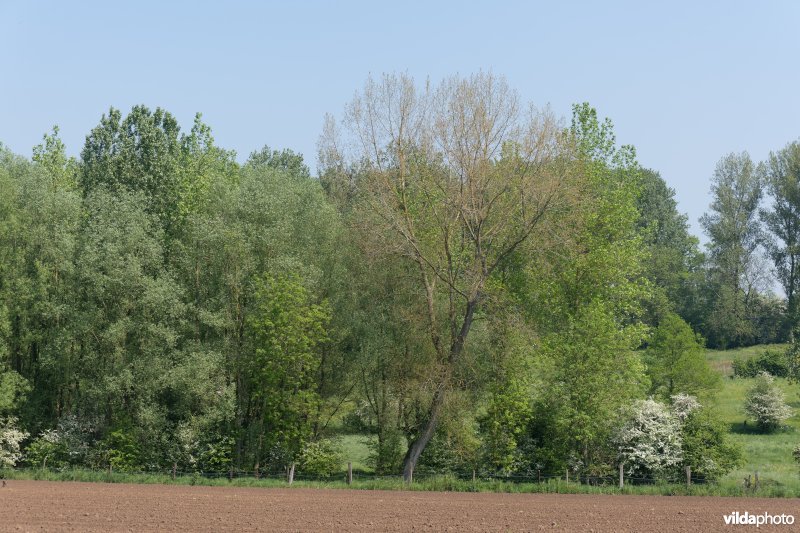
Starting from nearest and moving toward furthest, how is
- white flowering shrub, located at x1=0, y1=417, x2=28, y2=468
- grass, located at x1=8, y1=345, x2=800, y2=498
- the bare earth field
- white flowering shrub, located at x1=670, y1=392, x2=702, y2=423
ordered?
1. the bare earth field
2. grass, located at x1=8, y1=345, x2=800, y2=498
3. white flowering shrub, located at x1=0, y1=417, x2=28, y2=468
4. white flowering shrub, located at x1=670, y1=392, x2=702, y2=423

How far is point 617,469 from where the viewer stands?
4444cm

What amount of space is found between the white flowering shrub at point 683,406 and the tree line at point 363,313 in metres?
0.11

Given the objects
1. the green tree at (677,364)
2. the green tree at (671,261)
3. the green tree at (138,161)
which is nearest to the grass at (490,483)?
the green tree at (677,364)

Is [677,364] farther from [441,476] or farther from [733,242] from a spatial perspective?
[733,242]

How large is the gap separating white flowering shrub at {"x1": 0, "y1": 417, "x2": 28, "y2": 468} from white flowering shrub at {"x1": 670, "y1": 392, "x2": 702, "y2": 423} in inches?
1246

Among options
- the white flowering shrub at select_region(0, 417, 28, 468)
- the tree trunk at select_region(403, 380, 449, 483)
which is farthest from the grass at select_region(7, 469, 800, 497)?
the white flowering shrub at select_region(0, 417, 28, 468)

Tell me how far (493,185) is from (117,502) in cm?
2139

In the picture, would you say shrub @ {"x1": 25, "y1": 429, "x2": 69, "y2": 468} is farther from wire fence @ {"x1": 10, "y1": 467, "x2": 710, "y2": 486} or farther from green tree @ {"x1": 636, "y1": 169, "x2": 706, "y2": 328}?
green tree @ {"x1": 636, "y1": 169, "x2": 706, "y2": 328}

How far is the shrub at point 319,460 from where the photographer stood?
44562 millimetres

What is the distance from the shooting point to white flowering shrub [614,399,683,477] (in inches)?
1705

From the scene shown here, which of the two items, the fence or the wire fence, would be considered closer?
the fence

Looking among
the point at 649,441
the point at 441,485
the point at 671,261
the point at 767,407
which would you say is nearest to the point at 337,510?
the point at 441,485

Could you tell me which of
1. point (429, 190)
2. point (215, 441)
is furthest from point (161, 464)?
point (429, 190)

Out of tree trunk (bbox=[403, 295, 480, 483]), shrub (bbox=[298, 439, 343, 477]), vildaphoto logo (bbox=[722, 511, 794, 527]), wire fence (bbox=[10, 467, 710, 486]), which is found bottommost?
vildaphoto logo (bbox=[722, 511, 794, 527])
